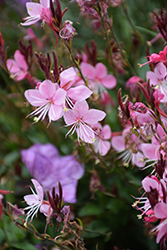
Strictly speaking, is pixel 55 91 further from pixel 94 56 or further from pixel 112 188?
pixel 112 188

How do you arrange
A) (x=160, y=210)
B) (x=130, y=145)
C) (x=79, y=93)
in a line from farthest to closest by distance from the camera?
1. (x=130, y=145)
2. (x=79, y=93)
3. (x=160, y=210)

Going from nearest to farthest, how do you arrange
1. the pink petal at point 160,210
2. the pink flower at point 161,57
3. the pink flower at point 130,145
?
1. the pink petal at point 160,210
2. the pink flower at point 161,57
3. the pink flower at point 130,145

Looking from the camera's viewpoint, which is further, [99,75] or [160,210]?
[99,75]

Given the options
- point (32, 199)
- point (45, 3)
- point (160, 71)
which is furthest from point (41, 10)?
point (32, 199)

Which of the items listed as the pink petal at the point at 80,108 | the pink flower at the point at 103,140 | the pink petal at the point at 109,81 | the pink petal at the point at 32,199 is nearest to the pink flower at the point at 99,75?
the pink petal at the point at 109,81

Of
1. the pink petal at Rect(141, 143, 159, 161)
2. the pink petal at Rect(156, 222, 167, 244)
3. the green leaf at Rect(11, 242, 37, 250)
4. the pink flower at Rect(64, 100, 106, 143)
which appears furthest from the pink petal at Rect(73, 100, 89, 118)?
the green leaf at Rect(11, 242, 37, 250)

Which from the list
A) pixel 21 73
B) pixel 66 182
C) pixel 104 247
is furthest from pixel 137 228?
pixel 21 73

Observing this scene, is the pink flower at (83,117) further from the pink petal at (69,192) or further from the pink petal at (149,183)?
the pink petal at (69,192)

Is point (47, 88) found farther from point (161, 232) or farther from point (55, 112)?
point (161, 232)
